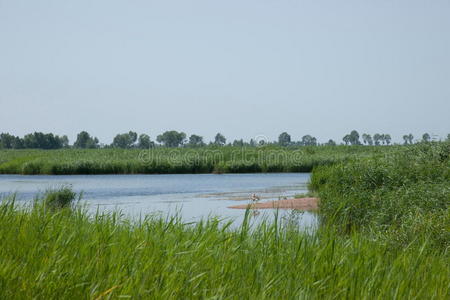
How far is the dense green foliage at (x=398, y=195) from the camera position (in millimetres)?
10180

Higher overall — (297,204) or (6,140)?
(6,140)

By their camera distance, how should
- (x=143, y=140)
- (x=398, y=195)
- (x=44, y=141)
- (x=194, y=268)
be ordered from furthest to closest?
(x=44, y=141) < (x=143, y=140) < (x=398, y=195) < (x=194, y=268)

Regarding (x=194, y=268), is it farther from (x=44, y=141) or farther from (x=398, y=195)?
(x=44, y=141)

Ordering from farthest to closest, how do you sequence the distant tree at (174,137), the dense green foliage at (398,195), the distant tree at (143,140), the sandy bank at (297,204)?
the distant tree at (174,137) < the distant tree at (143,140) < the sandy bank at (297,204) < the dense green foliage at (398,195)

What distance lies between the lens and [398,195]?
13.9 meters

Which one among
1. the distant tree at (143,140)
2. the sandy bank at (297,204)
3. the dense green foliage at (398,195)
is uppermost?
the distant tree at (143,140)

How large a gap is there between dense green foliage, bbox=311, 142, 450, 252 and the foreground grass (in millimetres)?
A: 3307

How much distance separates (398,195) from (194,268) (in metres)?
9.47

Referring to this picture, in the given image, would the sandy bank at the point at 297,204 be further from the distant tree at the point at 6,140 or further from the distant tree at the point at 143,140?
the distant tree at the point at 6,140

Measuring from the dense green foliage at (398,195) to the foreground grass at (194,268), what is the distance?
3307mm

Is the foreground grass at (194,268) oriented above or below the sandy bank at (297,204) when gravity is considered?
above

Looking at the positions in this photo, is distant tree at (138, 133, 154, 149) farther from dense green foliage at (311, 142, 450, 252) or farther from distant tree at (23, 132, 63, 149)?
dense green foliage at (311, 142, 450, 252)

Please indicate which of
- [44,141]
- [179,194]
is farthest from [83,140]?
[179,194]

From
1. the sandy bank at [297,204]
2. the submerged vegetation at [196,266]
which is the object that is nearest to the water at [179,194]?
the sandy bank at [297,204]
